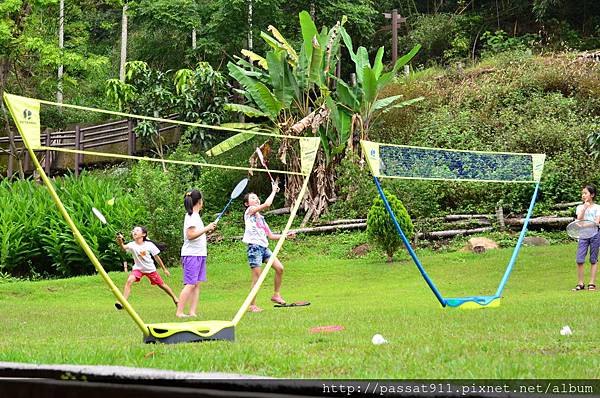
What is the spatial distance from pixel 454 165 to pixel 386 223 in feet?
14.4

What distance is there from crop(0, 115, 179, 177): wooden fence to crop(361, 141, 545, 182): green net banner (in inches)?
416

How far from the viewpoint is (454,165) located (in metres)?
22.1

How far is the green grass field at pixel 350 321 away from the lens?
574cm

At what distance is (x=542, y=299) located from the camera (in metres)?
12.0

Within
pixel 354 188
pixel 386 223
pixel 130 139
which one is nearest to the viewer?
pixel 386 223

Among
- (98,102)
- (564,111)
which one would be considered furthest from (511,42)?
(98,102)

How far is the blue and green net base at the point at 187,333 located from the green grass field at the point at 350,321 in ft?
0.52

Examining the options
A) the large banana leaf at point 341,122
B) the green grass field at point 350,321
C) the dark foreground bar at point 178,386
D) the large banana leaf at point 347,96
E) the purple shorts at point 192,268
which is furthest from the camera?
the large banana leaf at point 347,96

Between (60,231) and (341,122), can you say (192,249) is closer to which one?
(60,231)

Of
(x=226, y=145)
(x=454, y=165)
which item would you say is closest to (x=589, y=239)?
(x=454, y=165)

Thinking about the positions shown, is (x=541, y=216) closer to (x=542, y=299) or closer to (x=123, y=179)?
(x=542, y=299)

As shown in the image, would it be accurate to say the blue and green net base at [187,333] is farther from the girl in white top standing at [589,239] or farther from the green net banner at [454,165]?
the green net banner at [454,165]

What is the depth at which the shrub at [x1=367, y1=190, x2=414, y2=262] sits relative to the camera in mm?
18438

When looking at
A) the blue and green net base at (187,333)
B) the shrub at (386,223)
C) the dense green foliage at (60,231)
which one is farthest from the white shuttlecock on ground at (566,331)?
the dense green foliage at (60,231)
